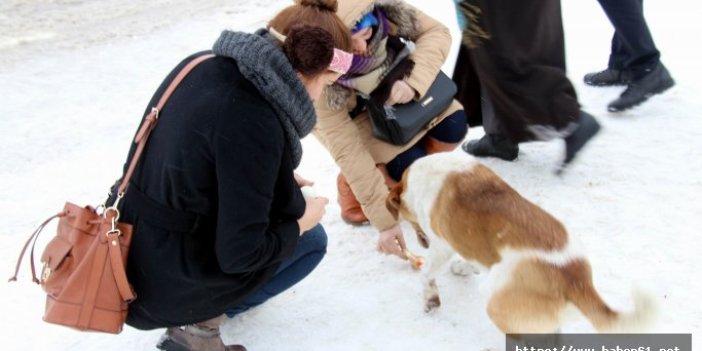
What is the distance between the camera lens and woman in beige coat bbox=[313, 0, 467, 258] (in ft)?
9.44

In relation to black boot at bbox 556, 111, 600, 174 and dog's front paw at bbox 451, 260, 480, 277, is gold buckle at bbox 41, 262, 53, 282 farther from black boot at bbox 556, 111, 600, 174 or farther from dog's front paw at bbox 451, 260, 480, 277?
black boot at bbox 556, 111, 600, 174

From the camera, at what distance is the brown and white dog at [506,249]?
2.01 meters

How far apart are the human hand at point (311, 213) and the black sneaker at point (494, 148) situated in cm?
160

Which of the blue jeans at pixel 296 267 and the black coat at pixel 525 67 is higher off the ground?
the black coat at pixel 525 67

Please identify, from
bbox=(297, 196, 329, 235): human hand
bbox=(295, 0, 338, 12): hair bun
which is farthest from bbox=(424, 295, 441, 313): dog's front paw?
bbox=(295, 0, 338, 12): hair bun

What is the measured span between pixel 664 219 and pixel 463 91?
1.37 metres

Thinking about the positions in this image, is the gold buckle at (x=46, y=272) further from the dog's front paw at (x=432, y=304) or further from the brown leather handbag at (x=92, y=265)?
the dog's front paw at (x=432, y=304)

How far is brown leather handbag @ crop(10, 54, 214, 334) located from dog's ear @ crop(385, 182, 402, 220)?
1134mm

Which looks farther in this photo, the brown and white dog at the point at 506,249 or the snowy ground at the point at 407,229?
the snowy ground at the point at 407,229

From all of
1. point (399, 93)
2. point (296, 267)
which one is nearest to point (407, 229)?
point (399, 93)

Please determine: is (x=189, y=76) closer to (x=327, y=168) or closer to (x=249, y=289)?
(x=249, y=289)

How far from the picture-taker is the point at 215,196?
1982 mm

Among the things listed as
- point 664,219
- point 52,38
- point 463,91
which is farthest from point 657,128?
point 52,38

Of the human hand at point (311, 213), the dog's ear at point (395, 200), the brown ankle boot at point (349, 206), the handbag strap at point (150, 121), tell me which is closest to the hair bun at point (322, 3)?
the handbag strap at point (150, 121)
